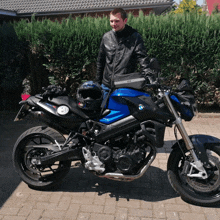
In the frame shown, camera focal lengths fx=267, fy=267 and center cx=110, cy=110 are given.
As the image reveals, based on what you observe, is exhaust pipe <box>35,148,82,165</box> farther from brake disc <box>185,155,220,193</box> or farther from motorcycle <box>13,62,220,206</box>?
brake disc <box>185,155,220,193</box>

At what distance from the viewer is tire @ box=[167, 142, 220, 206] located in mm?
2930

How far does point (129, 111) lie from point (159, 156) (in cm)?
170

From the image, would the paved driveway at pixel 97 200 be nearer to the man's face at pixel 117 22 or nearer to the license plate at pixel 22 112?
the license plate at pixel 22 112

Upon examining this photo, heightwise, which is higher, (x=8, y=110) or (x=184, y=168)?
(x=184, y=168)

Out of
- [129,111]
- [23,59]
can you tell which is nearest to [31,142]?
[129,111]

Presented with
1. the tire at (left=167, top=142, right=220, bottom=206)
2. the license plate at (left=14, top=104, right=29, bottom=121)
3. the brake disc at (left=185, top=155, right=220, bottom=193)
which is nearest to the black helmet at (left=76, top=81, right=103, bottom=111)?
the license plate at (left=14, top=104, right=29, bottom=121)

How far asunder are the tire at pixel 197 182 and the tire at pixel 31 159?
128 centimetres

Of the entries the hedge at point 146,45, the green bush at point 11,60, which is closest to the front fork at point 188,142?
the hedge at point 146,45

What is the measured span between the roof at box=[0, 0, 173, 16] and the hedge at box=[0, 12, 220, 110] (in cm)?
1116

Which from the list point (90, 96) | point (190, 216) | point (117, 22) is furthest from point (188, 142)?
point (117, 22)

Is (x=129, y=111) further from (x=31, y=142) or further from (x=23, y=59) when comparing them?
(x=23, y=59)

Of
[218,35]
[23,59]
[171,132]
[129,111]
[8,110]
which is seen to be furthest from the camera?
[8,110]

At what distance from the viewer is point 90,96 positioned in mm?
3037

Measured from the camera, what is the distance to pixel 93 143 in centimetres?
307
